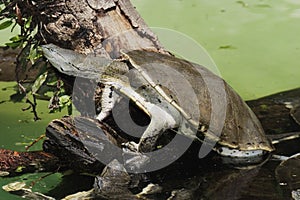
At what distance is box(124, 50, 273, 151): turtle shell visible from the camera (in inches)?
70.7

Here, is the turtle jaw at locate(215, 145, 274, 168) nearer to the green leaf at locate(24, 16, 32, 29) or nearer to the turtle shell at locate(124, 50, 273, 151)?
the turtle shell at locate(124, 50, 273, 151)

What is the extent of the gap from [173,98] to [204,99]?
0.10 meters

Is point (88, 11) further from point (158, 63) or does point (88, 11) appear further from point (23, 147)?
point (23, 147)

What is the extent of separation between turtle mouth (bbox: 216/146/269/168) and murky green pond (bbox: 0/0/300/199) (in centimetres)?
90

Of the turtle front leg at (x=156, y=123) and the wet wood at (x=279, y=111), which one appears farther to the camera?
the wet wood at (x=279, y=111)

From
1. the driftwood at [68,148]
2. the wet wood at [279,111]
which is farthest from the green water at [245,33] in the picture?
the driftwood at [68,148]

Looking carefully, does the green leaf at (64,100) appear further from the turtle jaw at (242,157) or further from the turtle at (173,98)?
the turtle jaw at (242,157)

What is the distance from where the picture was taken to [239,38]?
136 inches

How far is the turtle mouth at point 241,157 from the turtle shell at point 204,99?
0.04 meters

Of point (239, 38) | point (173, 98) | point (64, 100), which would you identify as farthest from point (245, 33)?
point (173, 98)

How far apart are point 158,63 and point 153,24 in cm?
167

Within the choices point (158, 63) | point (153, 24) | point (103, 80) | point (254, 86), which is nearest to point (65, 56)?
point (103, 80)

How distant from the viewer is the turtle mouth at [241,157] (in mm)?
1915

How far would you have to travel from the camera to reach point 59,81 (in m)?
2.12
